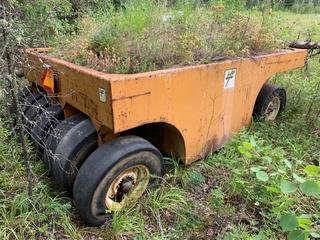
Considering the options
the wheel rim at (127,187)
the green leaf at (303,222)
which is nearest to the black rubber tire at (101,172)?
the wheel rim at (127,187)

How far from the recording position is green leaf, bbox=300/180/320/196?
5.78 feet

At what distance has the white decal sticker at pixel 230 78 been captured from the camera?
3137mm

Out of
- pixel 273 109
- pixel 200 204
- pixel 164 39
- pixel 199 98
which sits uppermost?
pixel 164 39

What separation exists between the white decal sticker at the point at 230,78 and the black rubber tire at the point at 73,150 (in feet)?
4.46

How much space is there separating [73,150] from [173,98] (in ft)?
2.99

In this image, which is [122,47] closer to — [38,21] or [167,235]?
[167,235]

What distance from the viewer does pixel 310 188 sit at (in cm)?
178

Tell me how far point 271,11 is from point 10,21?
3255mm

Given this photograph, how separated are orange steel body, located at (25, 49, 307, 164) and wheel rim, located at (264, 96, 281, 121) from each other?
54 cm

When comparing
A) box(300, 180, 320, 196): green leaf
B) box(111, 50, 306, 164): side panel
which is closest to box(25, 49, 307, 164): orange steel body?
box(111, 50, 306, 164): side panel

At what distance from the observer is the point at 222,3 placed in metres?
3.75

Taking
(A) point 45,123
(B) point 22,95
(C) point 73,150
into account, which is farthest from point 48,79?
(B) point 22,95

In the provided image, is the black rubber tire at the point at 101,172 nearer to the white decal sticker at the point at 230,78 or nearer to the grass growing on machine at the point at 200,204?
the grass growing on machine at the point at 200,204

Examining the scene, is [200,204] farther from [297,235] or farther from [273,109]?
[273,109]
